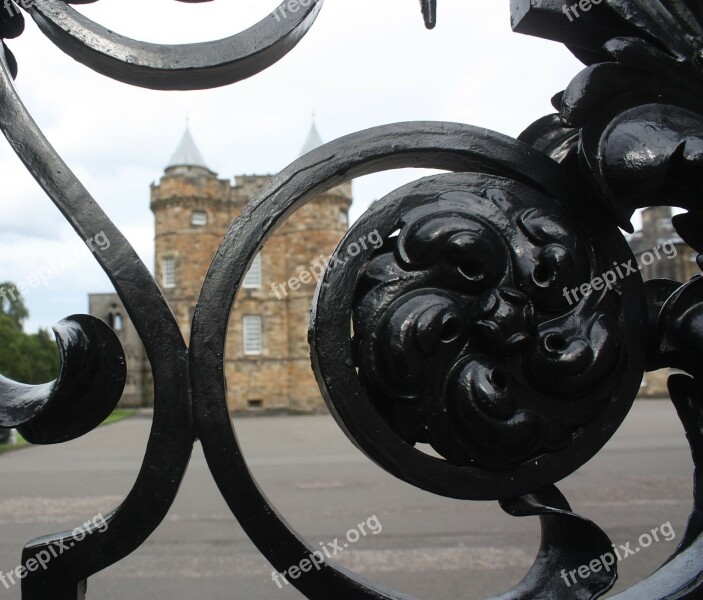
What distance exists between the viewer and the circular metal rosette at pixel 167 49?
837 mm

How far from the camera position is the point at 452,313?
79 centimetres

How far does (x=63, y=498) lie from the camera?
7836 mm

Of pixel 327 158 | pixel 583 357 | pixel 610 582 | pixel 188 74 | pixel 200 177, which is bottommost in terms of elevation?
pixel 610 582

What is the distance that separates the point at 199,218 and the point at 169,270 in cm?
281

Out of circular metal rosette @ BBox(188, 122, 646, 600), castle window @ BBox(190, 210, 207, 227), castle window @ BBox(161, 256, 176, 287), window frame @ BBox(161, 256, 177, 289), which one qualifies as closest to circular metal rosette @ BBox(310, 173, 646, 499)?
circular metal rosette @ BBox(188, 122, 646, 600)

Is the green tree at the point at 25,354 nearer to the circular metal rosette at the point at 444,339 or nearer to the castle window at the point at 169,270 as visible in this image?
the castle window at the point at 169,270

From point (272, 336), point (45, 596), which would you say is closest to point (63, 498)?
point (45, 596)

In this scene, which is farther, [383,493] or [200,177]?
[200,177]

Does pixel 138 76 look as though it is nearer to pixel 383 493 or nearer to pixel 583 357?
pixel 583 357

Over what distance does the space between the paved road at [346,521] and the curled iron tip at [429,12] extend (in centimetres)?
413

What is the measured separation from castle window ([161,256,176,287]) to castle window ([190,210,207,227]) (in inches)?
78.0

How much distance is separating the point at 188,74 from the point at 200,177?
101 ft

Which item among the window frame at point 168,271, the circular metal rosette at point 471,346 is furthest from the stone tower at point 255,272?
the circular metal rosette at point 471,346

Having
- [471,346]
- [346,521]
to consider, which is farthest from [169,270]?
[471,346]
